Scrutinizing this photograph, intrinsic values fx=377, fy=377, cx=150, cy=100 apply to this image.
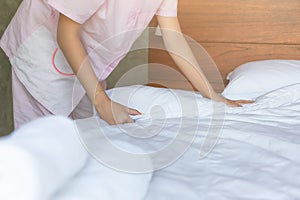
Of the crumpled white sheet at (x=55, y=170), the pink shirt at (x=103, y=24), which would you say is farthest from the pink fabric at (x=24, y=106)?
the crumpled white sheet at (x=55, y=170)

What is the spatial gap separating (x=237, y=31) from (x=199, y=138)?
1136mm

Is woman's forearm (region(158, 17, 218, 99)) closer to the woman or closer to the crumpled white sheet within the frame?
the woman

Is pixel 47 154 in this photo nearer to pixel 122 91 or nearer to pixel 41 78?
pixel 41 78

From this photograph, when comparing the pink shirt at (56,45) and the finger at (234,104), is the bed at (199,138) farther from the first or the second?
the pink shirt at (56,45)

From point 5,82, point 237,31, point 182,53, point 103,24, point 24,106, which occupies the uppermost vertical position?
point 103,24

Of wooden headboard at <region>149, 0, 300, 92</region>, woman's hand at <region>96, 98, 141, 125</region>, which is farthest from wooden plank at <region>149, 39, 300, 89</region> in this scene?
woman's hand at <region>96, 98, 141, 125</region>

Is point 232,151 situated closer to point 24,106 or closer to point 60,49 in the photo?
point 60,49

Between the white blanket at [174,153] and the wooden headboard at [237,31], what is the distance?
579 millimetres

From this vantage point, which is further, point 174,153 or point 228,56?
point 228,56

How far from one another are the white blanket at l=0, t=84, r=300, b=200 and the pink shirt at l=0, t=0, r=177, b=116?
8.2 inches

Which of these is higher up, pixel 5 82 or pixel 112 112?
pixel 112 112

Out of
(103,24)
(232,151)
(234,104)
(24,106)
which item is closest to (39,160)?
(232,151)

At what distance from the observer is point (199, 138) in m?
1.03

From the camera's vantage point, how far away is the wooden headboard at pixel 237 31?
76.2 inches
